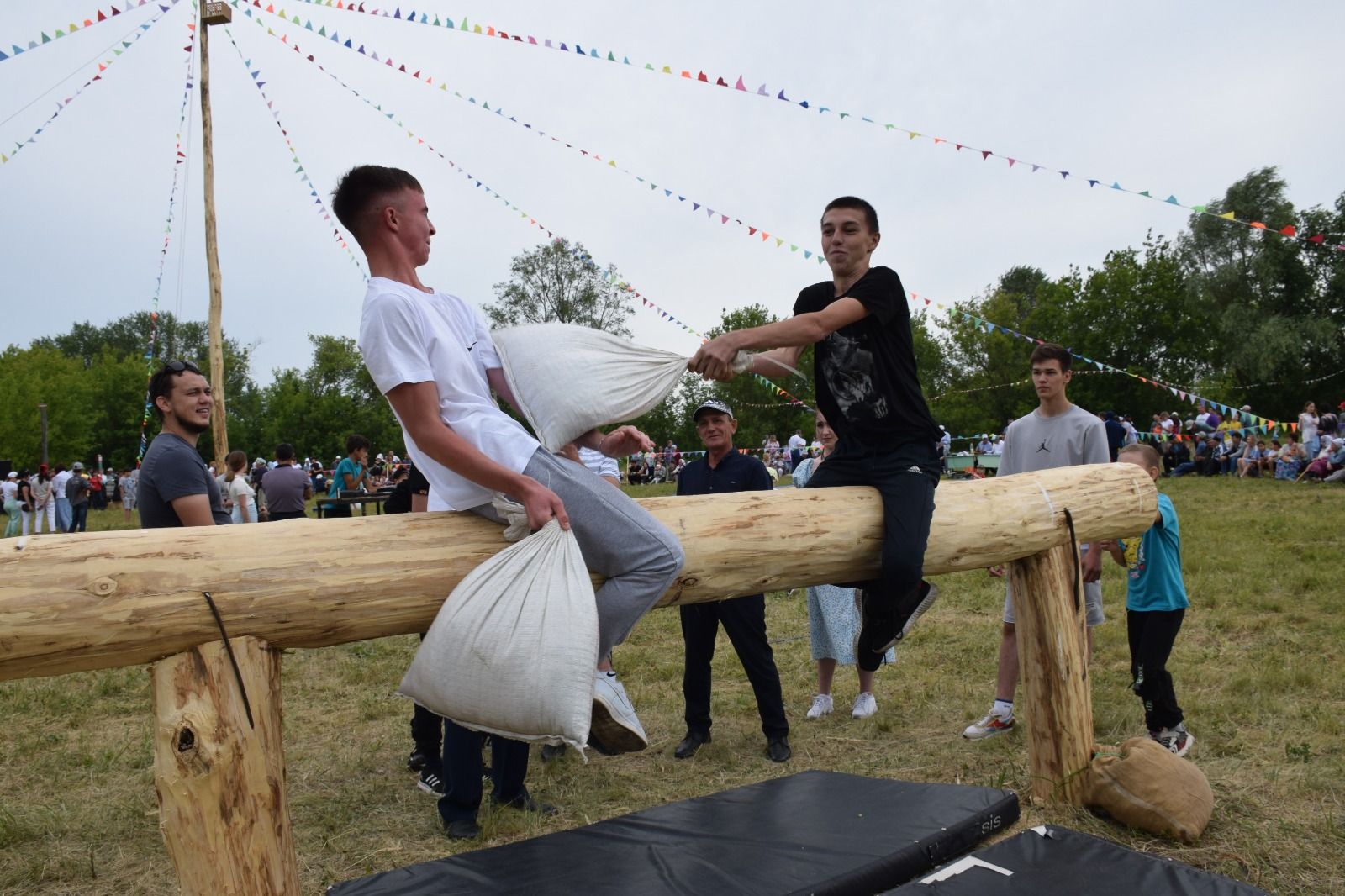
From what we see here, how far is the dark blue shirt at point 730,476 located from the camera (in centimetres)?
518

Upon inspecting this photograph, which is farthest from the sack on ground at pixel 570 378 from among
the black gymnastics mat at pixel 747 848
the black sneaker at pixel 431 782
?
the black sneaker at pixel 431 782

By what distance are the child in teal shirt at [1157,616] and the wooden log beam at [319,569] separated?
1.26m

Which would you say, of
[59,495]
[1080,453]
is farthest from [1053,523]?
[59,495]

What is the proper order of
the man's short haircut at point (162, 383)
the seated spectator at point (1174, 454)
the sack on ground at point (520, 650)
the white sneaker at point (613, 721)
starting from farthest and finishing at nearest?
1. the seated spectator at point (1174, 454)
2. the man's short haircut at point (162, 383)
3. the white sneaker at point (613, 721)
4. the sack on ground at point (520, 650)

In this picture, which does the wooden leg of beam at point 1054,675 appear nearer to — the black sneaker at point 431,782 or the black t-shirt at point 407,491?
the black sneaker at point 431,782

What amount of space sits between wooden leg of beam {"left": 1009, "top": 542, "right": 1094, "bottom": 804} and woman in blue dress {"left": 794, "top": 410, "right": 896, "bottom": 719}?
1.43 metres

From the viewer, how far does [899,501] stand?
355 cm

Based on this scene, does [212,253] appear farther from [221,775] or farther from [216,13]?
[221,775]

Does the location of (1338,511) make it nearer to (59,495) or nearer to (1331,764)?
(1331,764)

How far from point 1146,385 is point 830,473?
36567 millimetres

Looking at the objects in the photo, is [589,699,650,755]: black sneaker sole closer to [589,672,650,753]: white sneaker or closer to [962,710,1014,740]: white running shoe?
[589,672,650,753]: white sneaker

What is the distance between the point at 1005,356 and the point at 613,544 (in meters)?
44.5

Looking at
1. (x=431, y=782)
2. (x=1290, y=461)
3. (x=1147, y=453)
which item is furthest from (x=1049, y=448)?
(x=1290, y=461)

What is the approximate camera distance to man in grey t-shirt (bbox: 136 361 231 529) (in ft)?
13.3
